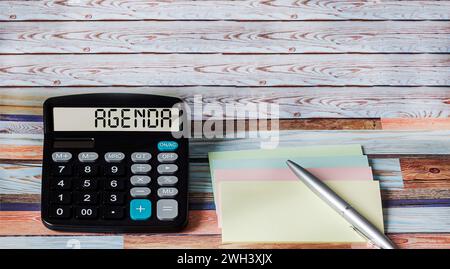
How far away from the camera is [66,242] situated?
2.52 feet

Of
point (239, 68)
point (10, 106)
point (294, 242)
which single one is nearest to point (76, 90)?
point (10, 106)

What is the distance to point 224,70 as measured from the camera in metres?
0.92

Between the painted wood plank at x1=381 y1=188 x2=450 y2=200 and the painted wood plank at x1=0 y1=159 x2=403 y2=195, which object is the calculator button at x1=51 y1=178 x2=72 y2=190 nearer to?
the painted wood plank at x1=0 y1=159 x2=403 y2=195

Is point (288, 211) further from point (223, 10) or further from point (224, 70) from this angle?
point (223, 10)

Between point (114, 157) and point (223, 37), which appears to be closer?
point (114, 157)

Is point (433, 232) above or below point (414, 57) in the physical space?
below

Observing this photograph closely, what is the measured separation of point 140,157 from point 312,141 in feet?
0.73

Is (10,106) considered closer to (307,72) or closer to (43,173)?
(43,173)

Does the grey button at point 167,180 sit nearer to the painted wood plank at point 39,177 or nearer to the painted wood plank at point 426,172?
the painted wood plank at point 39,177

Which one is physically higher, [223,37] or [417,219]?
[223,37]

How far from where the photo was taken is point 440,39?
954mm

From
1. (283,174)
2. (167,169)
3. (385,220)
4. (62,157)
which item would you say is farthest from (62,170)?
(385,220)

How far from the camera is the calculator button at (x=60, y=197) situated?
2.51 ft

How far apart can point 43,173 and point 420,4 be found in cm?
59
